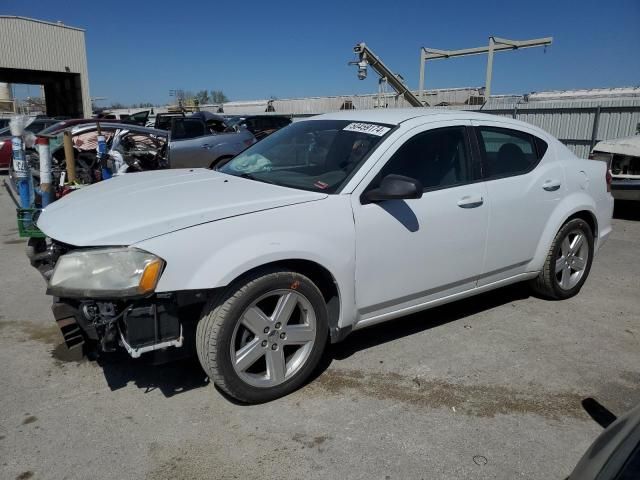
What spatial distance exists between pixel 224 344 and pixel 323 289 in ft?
2.42

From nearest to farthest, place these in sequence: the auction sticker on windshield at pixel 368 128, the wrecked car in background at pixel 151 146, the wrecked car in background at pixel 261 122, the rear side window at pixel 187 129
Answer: the auction sticker on windshield at pixel 368 128
the wrecked car in background at pixel 151 146
the rear side window at pixel 187 129
the wrecked car in background at pixel 261 122

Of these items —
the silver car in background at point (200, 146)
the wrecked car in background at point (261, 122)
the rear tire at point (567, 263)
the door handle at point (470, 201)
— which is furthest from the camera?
the wrecked car in background at point (261, 122)

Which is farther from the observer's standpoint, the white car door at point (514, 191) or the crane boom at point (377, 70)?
the crane boom at point (377, 70)

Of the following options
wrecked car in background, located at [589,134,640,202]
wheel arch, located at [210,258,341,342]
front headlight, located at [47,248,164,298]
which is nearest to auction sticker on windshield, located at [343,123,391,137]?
wheel arch, located at [210,258,341,342]

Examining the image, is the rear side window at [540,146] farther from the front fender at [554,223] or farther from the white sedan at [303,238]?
the front fender at [554,223]

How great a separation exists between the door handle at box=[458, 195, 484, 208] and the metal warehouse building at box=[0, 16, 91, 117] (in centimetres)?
3297

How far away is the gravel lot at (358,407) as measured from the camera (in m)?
2.49

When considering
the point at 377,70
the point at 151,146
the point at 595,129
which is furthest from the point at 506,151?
the point at 377,70

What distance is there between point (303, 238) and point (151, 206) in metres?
0.89

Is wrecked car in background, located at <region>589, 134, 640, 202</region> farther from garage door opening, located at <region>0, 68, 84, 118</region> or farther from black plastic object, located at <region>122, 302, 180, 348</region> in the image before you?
garage door opening, located at <region>0, 68, 84, 118</region>

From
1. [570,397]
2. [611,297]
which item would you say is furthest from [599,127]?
[570,397]

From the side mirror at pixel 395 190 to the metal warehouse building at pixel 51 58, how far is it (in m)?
33.0

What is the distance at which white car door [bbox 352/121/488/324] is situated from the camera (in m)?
3.18

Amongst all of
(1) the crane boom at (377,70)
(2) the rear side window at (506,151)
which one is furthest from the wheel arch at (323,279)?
(1) the crane boom at (377,70)
